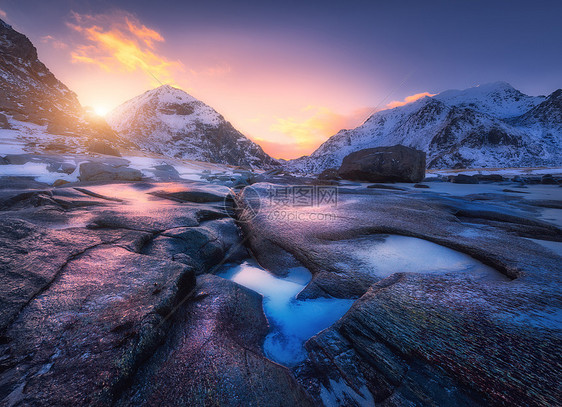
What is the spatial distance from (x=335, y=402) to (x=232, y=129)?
404ft

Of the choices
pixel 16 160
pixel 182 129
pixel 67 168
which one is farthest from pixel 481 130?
pixel 182 129

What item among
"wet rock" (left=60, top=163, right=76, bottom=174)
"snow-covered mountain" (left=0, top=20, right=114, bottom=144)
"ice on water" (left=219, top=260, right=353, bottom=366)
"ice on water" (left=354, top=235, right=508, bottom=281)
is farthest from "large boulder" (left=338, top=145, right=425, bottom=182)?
"snow-covered mountain" (left=0, top=20, right=114, bottom=144)

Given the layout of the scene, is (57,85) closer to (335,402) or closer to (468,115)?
(335,402)

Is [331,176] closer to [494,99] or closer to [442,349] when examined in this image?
[442,349]

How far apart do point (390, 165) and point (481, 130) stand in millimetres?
88820

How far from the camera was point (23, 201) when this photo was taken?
4.66 metres

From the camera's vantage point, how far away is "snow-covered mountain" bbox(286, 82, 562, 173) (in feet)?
206

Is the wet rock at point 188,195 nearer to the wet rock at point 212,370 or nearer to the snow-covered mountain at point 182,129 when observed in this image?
the wet rock at point 212,370

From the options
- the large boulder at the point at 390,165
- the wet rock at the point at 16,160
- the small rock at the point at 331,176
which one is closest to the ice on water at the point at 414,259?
the large boulder at the point at 390,165

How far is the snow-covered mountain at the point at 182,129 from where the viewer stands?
282 feet

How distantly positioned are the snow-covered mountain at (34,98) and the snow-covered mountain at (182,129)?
115 feet

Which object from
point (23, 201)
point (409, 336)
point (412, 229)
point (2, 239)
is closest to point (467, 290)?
point (409, 336)

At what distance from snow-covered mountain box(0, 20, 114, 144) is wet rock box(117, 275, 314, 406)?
109ft

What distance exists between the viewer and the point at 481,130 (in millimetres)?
71562
